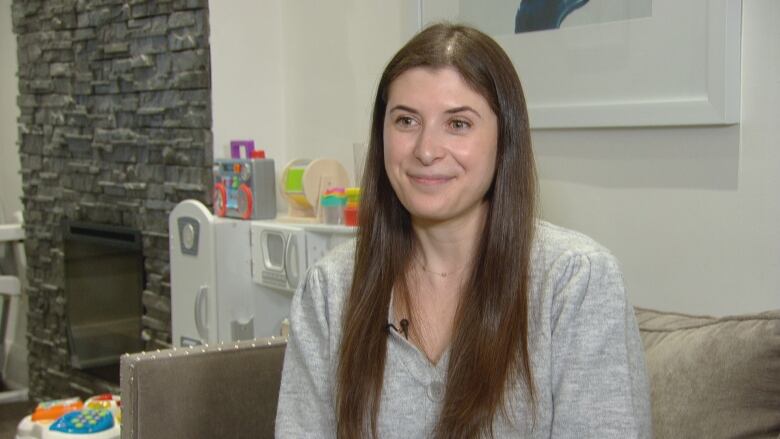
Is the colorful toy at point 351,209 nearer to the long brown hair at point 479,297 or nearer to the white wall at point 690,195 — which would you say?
the white wall at point 690,195

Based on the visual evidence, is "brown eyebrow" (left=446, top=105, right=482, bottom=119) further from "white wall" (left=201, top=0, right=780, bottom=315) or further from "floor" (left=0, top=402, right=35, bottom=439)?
"floor" (left=0, top=402, right=35, bottom=439)

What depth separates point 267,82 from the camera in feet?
10.1

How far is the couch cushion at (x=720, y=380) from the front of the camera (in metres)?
1.38

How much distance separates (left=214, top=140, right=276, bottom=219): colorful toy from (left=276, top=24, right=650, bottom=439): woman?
4.55ft

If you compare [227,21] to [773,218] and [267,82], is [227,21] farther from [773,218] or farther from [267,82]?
[773,218]

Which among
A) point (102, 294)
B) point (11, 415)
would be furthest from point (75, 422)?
point (11, 415)

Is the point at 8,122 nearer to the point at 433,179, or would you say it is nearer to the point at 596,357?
the point at 433,179

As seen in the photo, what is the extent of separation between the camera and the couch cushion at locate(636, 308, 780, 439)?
1385 millimetres

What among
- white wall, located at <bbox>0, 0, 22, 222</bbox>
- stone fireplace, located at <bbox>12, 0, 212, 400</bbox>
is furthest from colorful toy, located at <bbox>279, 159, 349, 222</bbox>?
white wall, located at <bbox>0, 0, 22, 222</bbox>

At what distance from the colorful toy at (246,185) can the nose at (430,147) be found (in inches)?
60.7

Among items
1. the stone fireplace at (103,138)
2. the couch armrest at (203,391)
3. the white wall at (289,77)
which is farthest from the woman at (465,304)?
the stone fireplace at (103,138)

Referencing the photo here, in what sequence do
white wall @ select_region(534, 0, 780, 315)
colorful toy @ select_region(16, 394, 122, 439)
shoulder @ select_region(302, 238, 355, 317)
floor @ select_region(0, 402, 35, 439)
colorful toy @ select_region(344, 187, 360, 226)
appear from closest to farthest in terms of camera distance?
shoulder @ select_region(302, 238, 355, 317), white wall @ select_region(534, 0, 780, 315), colorful toy @ select_region(16, 394, 122, 439), colorful toy @ select_region(344, 187, 360, 226), floor @ select_region(0, 402, 35, 439)

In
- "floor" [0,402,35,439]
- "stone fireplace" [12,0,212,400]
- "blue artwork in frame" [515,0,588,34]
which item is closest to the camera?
"blue artwork in frame" [515,0,588,34]

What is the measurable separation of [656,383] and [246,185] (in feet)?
5.29
